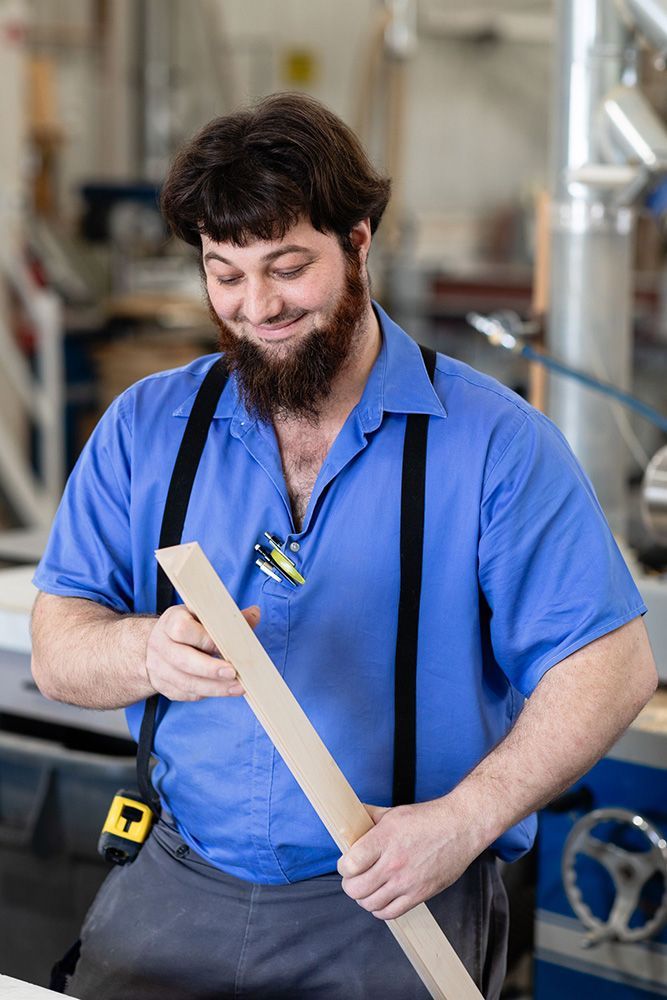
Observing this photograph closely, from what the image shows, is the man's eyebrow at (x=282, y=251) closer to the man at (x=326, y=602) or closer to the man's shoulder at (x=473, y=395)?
the man at (x=326, y=602)

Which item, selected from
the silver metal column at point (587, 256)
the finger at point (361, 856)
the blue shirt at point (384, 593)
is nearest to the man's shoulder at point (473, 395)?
the blue shirt at point (384, 593)

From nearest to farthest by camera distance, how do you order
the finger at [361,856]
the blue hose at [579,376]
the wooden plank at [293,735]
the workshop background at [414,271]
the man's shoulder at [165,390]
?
1. the wooden plank at [293,735]
2. the finger at [361,856]
3. the man's shoulder at [165,390]
4. the workshop background at [414,271]
5. the blue hose at [579,376]

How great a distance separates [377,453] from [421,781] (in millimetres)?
370

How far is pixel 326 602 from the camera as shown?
1479mm

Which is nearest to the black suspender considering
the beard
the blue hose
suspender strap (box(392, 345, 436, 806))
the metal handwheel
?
suspender strap (box(392, 345, 436, 806))

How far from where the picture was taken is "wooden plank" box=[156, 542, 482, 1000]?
1161mm

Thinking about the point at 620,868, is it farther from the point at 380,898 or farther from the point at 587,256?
the point at 587,256

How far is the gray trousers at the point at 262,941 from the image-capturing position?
150cm

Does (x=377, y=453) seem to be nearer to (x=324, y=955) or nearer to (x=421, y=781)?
(x=421, y=781)

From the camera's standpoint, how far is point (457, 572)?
146 cm

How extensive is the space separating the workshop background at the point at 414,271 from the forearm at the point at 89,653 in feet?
1.84

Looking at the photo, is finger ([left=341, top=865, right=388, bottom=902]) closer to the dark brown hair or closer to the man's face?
the man's face

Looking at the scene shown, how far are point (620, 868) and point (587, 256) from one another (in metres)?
1.02

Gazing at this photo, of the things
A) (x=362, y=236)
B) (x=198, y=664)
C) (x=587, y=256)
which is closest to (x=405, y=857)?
(x=198, y=664)
